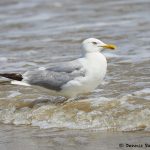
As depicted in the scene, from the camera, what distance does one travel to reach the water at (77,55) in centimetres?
700

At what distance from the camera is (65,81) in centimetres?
735

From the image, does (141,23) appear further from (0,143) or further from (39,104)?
(0,143)

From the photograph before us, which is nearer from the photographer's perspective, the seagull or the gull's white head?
the seagull

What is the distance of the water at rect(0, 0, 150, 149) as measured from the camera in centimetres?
700

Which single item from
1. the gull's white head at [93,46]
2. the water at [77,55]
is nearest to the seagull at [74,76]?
the gull's white head at [93,46]

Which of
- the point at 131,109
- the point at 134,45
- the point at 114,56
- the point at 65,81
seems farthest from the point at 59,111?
the point at 134,45

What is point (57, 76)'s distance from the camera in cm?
741

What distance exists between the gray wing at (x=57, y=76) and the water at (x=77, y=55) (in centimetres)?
28

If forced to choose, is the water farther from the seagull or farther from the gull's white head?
the gull's white head

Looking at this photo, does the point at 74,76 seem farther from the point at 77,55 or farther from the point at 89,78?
the point at 77,55

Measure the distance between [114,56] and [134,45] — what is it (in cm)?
79

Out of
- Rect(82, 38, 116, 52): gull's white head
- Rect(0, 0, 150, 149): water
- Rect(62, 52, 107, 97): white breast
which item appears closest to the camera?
Rect(0, 0, 150, 149): water

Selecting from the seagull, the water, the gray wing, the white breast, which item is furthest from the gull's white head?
the water

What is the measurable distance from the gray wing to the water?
28 cm
